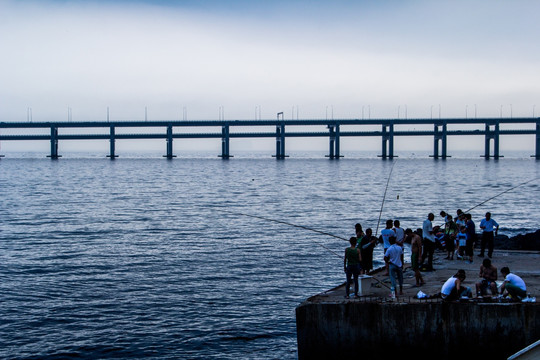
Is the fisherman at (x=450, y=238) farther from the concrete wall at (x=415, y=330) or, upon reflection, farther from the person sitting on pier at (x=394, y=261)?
the concrete wall at (x=415, y=330)

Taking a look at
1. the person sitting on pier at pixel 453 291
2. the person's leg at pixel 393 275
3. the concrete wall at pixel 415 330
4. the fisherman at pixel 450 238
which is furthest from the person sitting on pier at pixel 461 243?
the concrete wall at pixel 415 330

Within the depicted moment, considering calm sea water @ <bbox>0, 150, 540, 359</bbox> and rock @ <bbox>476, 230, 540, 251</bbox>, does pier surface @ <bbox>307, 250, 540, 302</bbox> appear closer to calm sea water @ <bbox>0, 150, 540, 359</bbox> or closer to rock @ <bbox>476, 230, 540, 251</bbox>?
calm sea water @ <bbox>0, 150, 540, 359</bbox>

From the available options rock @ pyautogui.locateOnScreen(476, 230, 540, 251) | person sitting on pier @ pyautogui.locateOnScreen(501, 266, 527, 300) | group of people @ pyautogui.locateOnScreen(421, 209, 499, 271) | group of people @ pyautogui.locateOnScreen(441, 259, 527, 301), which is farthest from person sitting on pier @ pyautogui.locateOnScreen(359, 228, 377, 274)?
rock @ pyautogui.locateOnScreen(476, 230, 540, 251)

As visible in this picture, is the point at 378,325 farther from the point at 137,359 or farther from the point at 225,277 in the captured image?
the point at 225,277

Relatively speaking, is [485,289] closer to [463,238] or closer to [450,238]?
[463,238]

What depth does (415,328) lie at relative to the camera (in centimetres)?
1409

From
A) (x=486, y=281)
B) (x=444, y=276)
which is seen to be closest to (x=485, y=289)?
(x=486, y=281)

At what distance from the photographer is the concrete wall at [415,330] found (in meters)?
13.9

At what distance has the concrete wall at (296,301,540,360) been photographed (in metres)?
13.9

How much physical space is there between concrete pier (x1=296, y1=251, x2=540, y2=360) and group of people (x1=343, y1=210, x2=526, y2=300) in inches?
17.2

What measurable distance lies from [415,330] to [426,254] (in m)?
5.25

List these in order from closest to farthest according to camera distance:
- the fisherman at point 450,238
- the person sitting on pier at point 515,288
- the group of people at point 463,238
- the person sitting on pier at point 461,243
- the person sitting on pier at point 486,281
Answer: the person sitting on pier at point 515,288 → the person sitting on pier at point 486,281 → the group of people at point 463,238 → the person sitting on pier at point 461,243 → the fisherman at point 450,238

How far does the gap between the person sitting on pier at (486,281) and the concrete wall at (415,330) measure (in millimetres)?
919

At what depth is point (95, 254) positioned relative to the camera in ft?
93.6
